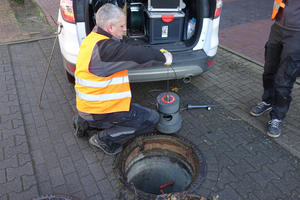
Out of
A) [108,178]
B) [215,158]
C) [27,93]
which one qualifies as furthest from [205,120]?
[27,93]

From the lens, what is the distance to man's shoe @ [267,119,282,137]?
9.98 ft

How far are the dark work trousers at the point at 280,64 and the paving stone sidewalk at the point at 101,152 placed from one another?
1.43ft

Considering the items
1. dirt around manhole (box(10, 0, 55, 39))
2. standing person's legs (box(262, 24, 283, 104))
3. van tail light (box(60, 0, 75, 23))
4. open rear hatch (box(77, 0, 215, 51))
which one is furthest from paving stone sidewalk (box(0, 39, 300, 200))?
dirt around manhole (box(10, 0, 55, 39))

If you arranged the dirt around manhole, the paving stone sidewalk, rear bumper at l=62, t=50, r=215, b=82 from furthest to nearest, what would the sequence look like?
the dirt around manhole, rear bumper at l=62, t=50, r=215, b=82, the paving stone sidewalk

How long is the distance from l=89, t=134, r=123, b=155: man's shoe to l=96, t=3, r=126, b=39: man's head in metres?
1.30

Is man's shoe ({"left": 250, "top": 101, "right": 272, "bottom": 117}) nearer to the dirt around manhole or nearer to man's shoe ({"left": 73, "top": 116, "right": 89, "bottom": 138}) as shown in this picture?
man's shoe ({"left": 73, "top": 116, "right": 89, "bottom": 138})

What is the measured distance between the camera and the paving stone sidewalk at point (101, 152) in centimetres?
242

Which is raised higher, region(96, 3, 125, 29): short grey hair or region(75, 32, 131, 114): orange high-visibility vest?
region(96, 3, 125, 29): short grey hair

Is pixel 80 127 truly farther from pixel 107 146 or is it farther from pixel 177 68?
pixel 177 68

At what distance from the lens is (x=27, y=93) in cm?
386

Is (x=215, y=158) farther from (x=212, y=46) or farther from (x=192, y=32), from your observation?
(x=192, y=32)

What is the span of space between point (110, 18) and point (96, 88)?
71 centimetres

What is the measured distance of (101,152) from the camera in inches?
111

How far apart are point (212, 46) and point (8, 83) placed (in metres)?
3.59
